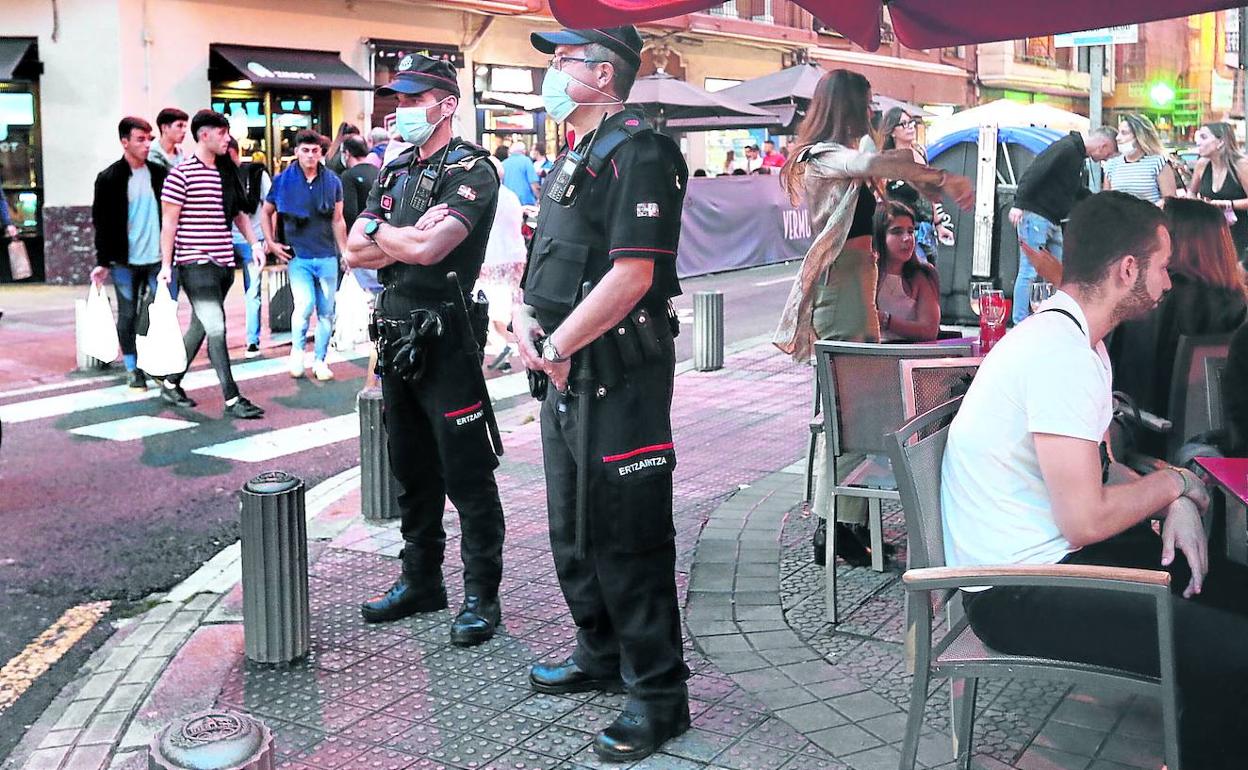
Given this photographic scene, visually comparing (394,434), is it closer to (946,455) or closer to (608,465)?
(608,465)

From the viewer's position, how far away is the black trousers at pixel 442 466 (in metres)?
4.90

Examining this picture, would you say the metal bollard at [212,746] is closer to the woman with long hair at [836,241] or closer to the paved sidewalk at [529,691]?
the paved sidewalk at [529,691]

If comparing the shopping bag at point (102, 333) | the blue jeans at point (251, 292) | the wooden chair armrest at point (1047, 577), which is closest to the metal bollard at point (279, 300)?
the blue jeans at point (251, 292)

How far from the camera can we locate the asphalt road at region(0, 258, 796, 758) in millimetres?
5844

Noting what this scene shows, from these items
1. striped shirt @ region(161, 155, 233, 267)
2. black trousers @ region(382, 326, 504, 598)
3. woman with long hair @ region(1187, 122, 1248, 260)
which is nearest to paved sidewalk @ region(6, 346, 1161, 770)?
black trousers @ region(382, 326, 504, 598)

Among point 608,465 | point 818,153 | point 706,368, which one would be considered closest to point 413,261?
point 608,465

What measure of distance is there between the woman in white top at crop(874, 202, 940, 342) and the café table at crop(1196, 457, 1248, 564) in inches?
72.1

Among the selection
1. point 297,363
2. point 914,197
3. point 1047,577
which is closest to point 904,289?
point 1047,577

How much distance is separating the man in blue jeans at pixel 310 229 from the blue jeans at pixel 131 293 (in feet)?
3.21

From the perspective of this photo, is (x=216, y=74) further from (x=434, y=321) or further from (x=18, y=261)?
(x=434, y=321)

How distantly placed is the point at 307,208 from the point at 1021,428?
8264 millimetres

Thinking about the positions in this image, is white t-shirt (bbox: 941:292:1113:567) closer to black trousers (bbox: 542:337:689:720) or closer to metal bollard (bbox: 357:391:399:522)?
black trousers (bbox: 542:337:689:720)

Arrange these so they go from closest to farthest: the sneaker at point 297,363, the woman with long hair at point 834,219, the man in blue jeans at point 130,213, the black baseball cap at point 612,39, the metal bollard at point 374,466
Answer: the black baseball cap at point 612,39
the woman with long hair at point 834,219
the metal bollard at point 374,466
the man in blue jeans at point 130,213
the sneaker at point 297,363

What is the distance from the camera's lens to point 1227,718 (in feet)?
10.2
